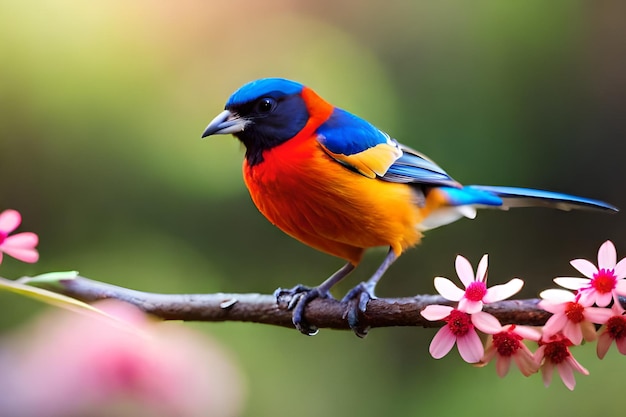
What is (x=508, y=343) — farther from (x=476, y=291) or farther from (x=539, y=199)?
(x=539, y=199)

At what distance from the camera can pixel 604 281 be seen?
3.05 feet

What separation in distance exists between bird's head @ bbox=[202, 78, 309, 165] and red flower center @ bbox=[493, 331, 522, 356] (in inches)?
31.3

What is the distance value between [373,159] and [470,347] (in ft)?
2.86

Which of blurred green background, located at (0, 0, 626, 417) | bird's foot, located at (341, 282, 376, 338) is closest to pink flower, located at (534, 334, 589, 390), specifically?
bird's foot, located at (341, 282, 376, 338)

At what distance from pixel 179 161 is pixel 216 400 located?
206 centimetres

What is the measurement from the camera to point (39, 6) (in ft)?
9.63

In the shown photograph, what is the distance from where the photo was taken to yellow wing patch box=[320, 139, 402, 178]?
67.6 inches

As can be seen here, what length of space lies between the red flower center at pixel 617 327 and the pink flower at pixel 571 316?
0.01 m

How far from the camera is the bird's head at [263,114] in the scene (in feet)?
5.43

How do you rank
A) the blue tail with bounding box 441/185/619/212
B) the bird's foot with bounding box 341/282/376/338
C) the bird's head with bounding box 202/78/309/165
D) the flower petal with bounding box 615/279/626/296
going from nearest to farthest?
the flower petal with bounding box 615/279/626/296 < the bird's foot with bounding box 341/282/376/338 < the bird's head with bounding box 202/78/309/165 < the blue tail with bounding box 441/185/619/212

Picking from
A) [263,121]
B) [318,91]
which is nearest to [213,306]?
[263,121]

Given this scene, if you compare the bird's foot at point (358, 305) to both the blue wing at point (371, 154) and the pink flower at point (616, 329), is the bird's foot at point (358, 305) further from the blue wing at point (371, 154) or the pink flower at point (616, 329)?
the pink flower at point (616, 329)

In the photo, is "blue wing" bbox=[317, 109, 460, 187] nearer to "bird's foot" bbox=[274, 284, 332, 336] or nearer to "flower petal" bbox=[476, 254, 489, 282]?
"bird's foot" bbox=[274, 284, 332, 336]

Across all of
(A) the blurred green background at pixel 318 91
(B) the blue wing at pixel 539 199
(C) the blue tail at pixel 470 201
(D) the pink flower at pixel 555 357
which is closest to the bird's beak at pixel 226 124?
(C) the blue tail at pixel 470 201
